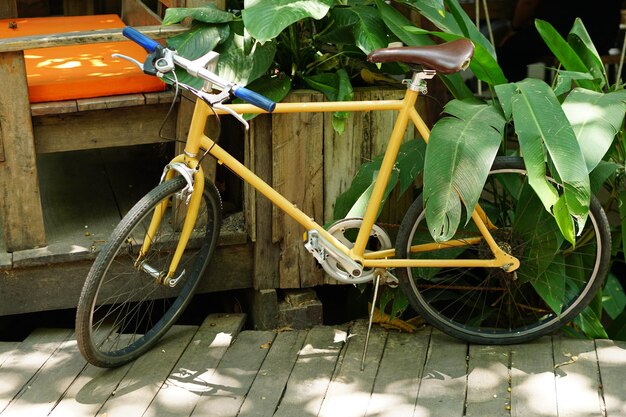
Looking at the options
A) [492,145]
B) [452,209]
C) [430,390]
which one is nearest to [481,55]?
[492,145]

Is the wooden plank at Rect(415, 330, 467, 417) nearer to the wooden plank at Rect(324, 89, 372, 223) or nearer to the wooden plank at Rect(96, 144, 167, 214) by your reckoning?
the wooden plank at Rect(324, 89, 372, 223)

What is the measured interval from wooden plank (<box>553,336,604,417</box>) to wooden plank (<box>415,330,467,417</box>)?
1.28ft

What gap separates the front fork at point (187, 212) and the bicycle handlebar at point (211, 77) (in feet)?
1.38

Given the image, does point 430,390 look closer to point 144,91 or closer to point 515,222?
point 515,222

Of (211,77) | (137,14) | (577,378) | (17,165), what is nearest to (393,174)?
(211,77)

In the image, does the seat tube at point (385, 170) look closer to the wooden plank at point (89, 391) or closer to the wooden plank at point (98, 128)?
the wooden plank at point (98, 128)

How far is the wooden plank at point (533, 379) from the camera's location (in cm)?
376

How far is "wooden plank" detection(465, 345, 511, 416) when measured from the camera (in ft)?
12.4

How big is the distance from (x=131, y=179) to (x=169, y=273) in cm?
124

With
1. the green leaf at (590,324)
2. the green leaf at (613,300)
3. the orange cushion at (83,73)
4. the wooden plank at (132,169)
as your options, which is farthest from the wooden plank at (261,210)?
the green leaf at (613,300)

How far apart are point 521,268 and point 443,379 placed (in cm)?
63

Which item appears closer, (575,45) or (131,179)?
(575,45)


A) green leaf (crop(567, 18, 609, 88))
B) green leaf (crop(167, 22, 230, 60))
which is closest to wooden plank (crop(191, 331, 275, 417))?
green leaf (crop(167, 22, 230, 60))

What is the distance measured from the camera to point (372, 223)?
402 centimetres
